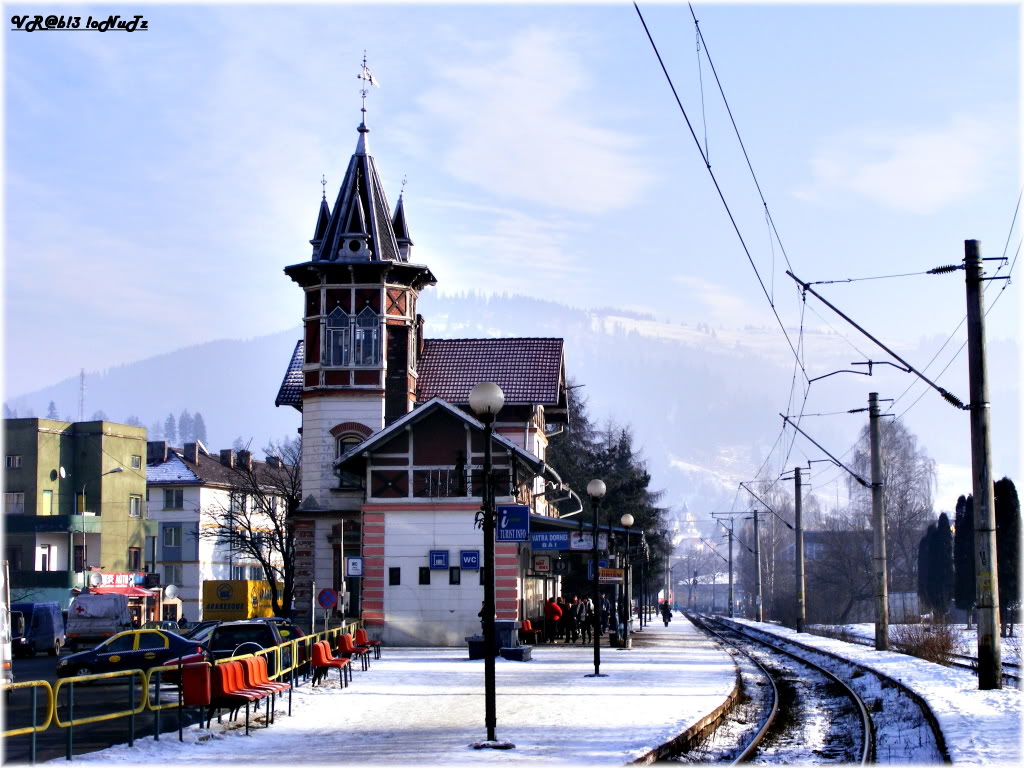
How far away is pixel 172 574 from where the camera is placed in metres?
94.6

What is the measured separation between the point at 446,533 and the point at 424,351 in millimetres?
13758

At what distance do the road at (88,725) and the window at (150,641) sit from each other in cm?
94

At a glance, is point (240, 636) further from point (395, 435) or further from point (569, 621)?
point (569, 621)

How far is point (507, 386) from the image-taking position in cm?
5300

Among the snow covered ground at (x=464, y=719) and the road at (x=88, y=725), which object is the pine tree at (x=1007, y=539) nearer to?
the snow covered ground at (x=464, y=719)

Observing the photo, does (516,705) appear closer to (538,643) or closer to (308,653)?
(308,653)

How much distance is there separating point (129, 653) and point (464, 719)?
10948 millimetres

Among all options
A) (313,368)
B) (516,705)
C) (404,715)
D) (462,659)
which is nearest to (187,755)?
(404,715)

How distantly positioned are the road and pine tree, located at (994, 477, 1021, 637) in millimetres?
50609

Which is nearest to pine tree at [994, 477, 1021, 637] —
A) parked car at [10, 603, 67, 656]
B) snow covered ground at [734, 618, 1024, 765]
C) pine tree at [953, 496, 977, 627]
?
pine tree at [953, 496, 977, 627]

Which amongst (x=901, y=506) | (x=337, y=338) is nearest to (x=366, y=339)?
(x=337, y=338)

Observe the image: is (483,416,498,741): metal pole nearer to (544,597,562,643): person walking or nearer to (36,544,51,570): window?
(544,597,562,643): person walking

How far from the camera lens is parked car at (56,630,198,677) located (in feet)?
93.0

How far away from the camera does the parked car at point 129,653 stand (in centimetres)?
2834
